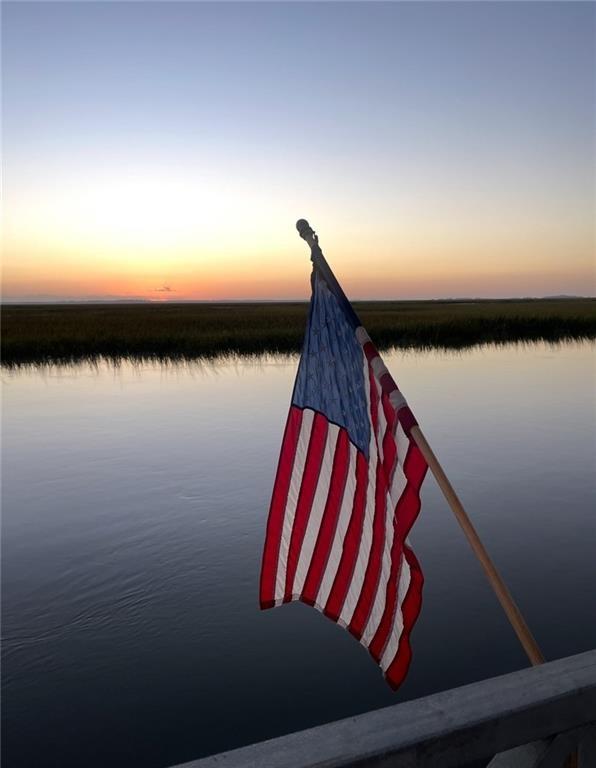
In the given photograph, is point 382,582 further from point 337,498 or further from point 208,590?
point 208,590

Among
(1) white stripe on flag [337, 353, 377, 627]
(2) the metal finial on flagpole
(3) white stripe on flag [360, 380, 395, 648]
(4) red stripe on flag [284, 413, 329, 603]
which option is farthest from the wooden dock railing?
(2) the metal finial on flagpole

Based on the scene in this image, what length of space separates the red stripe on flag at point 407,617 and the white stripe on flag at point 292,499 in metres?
0.54

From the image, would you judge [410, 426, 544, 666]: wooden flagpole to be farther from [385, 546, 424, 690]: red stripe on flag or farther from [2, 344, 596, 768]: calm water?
[2, 344, 596, 768]: calm water

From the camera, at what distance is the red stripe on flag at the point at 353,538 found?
3096 millimetres

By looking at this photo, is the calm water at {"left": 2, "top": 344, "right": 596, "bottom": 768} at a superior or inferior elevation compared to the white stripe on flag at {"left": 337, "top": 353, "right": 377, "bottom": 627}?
inferior

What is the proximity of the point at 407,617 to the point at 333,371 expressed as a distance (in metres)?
1.01

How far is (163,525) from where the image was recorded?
839 cm

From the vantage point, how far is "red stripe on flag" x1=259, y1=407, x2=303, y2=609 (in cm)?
316

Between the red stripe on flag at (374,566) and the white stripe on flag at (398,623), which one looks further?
the red stripe on flag at (374,566)

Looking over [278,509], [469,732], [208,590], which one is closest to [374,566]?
[278,509]

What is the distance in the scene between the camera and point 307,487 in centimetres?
319

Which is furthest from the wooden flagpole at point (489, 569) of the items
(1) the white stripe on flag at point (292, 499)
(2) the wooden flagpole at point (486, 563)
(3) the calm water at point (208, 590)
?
(3) the calm water at point (208, 590)

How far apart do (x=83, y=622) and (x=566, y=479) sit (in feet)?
21.8

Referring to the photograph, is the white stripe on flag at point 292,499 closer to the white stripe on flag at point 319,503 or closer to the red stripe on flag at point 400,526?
the white stripe on flag at point 319,503
